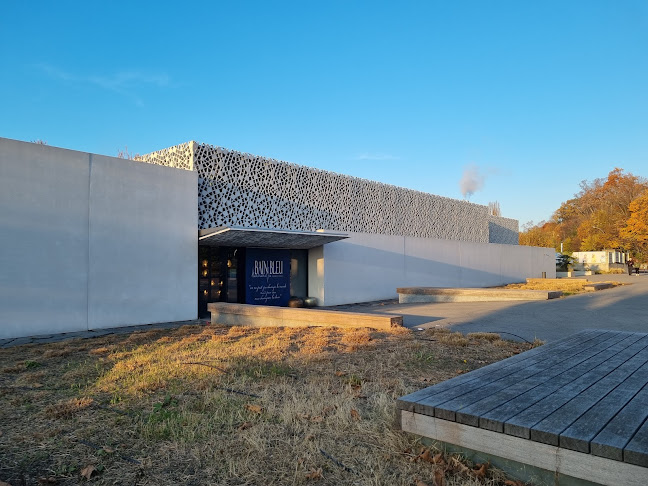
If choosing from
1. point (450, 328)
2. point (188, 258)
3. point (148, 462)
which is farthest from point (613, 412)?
point (188, 258)

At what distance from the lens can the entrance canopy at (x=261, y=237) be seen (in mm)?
13633

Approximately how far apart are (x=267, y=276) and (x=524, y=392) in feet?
45.7

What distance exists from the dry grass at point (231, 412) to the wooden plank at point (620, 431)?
67 cm

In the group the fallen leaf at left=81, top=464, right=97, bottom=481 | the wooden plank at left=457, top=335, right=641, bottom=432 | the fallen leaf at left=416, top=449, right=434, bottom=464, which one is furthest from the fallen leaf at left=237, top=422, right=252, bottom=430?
the wooden plank at left=457, top=335, right=641, bottom=432

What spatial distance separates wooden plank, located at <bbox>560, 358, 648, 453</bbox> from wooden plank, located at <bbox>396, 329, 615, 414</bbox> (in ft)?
2.87

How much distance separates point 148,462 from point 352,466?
152 centimetres

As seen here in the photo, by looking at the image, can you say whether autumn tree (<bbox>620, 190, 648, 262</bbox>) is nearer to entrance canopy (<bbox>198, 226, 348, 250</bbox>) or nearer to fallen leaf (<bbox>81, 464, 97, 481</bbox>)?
entrance canopy (<bbox>198, 226, 348, 250</bbox>)

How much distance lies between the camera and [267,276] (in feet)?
55.7

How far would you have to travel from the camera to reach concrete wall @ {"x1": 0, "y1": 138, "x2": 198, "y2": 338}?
10578 mm

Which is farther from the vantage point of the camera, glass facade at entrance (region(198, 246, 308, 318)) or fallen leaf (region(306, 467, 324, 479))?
glass facade at entrance (region(198, 246, 308, 318))

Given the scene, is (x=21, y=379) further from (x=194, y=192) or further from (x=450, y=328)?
(x=194, y=192)

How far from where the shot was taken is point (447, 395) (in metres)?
3.47

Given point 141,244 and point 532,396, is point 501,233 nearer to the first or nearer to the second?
point 141,244

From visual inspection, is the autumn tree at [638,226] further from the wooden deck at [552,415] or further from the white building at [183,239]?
the wooden deck at [552,415]
